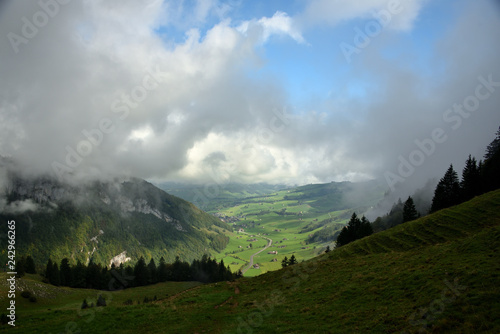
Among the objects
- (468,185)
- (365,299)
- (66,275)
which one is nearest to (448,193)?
(468,185)

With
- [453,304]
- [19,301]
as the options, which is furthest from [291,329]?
[19,301]

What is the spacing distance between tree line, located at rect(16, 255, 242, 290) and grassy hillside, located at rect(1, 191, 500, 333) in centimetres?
7308

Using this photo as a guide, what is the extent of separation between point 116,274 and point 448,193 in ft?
436

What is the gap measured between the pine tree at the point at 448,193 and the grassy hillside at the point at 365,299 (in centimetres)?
2840

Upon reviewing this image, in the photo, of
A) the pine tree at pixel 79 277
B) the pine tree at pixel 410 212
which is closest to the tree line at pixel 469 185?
the pine tree at pixel 410 212

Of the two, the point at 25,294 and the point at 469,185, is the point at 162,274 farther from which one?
the point at 469,185

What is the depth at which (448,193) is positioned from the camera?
74562 millimetres

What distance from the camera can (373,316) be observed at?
20234 mm

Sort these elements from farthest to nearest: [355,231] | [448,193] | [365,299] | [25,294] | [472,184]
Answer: [355,231]
[448,193]
[472,184]
[25,294]
[365,299]

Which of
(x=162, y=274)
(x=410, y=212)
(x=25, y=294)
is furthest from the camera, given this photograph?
(x=162, y=274)

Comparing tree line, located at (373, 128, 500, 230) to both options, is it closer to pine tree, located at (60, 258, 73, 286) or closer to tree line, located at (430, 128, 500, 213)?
tree line, located at (430, 128, 500, 213)

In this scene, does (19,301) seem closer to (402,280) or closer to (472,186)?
(402,280)

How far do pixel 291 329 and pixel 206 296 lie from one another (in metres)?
21.1

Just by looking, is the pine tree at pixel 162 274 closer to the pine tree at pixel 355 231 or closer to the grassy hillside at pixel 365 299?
the grassy hillside at pixel 365 299
